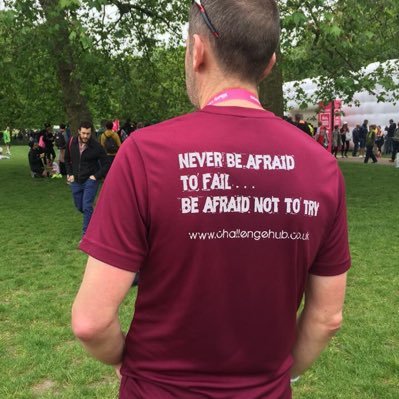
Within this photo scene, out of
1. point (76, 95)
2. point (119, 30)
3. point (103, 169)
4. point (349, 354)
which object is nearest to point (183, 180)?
point (349, 354)

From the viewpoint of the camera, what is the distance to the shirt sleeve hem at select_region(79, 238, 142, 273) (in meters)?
1.23

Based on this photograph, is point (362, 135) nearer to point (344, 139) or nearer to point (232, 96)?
point (344, 139)

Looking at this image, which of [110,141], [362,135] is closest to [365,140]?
[362,135]

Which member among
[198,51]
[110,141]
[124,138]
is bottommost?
[124,138]

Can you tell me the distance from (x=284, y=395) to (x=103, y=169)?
6.66m

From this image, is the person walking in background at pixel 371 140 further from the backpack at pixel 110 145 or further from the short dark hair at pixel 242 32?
the short dark hair at pixel 242 32

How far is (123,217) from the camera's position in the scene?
1.22 meters

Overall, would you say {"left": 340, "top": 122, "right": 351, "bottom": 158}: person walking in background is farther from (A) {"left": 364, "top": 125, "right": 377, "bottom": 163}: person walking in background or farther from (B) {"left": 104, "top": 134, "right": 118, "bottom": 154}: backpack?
(B) {"left": 104, "top": 134, "right": 118, "bottom": 154}: backpack

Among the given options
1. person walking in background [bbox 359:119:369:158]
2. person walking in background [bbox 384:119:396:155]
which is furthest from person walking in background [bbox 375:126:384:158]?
person walking in background [bbox 359:119:369:158]

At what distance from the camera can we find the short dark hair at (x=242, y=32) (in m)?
1.29

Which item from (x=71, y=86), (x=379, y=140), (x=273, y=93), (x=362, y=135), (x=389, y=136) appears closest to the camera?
(x=273, y=93)

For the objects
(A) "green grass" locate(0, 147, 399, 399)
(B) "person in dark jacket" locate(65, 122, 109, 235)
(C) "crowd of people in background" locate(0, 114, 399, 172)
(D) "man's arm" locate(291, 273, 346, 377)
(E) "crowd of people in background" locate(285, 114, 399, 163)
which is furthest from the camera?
(E) "crowd of people in background" locate(285, 114, 399, 163)

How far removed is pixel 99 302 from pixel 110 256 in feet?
0.41

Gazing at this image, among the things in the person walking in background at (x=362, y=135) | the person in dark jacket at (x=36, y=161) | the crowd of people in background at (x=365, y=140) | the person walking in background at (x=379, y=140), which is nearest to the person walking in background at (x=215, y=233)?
the person in dark jacket at (x=36, y=161)
